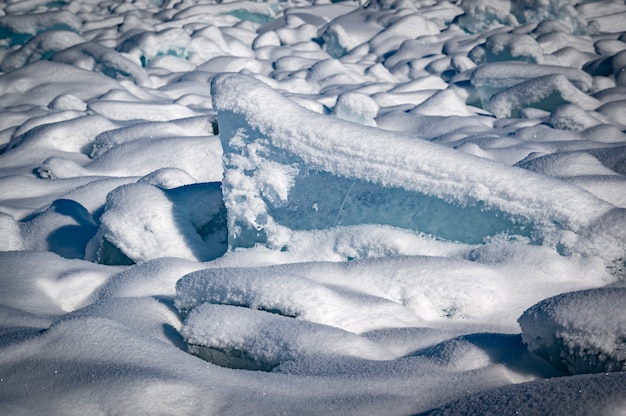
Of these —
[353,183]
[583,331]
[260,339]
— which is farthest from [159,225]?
[583,331]

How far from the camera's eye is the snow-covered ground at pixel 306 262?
1011mm

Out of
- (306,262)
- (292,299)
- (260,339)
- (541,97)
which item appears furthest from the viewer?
(541,97)

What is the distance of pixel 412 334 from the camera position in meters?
1.34

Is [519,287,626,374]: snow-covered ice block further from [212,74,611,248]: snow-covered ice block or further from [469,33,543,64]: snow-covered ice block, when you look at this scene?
[469,33,543,64]: snow-covered ice block

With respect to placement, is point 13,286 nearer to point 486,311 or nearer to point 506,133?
point 486,311

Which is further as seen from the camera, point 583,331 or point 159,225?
point 159,225

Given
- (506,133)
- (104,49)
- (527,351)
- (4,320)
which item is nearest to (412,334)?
(527,351)

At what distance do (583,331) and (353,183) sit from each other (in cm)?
98

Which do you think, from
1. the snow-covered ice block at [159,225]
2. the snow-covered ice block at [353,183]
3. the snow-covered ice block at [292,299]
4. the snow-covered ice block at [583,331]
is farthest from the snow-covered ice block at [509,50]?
the snow-covered ice block at [583,331]

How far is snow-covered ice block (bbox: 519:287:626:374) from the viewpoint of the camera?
1.00m

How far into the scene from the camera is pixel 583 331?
102 cm

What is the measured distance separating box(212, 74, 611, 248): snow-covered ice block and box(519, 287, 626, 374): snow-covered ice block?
24.8 inches

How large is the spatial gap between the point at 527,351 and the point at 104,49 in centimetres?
551

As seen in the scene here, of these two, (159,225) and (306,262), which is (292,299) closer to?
(306,262)
